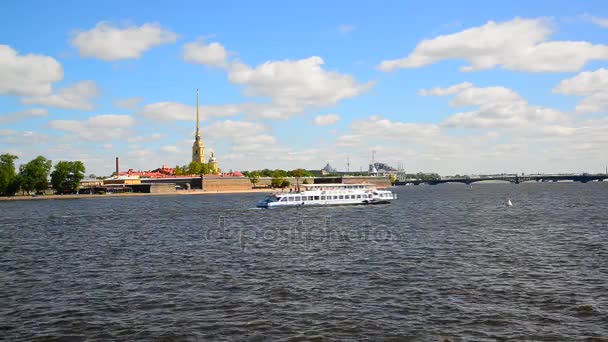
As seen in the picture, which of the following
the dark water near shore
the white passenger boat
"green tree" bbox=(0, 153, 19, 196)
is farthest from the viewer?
"green tree" bbox=(0, 153, 19, 196)

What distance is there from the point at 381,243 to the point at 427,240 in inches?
164

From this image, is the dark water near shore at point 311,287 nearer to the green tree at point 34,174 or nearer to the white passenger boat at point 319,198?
the white passenger boat at point 319,198

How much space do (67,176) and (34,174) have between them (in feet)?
37.1

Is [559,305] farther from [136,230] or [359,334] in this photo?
[136,230]

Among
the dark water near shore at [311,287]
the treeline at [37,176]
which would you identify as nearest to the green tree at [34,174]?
the treeline at [37,176]

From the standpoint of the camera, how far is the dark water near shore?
59.7 feet

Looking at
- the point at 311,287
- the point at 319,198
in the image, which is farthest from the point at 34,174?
the point at 311,287

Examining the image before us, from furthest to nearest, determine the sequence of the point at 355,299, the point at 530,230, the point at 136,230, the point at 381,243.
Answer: the point at 136,230, the point at 530,230, the point at 381,243, the point at 355,299

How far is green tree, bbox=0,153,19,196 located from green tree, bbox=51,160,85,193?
1155cm

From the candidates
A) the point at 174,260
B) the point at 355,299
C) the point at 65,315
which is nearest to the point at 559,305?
the point at 355,299

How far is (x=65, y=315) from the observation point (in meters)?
20.3

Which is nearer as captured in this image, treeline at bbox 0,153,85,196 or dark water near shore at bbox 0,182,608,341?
dark water near shore at bbox 0,182,608,341

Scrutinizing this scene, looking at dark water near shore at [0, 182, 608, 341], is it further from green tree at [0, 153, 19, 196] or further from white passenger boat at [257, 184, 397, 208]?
green tree at [0, 153, 19, 196]

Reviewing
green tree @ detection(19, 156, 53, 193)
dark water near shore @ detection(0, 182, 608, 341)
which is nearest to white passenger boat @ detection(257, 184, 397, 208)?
dark water near shore @ detection(0, 182, 608, 341)
